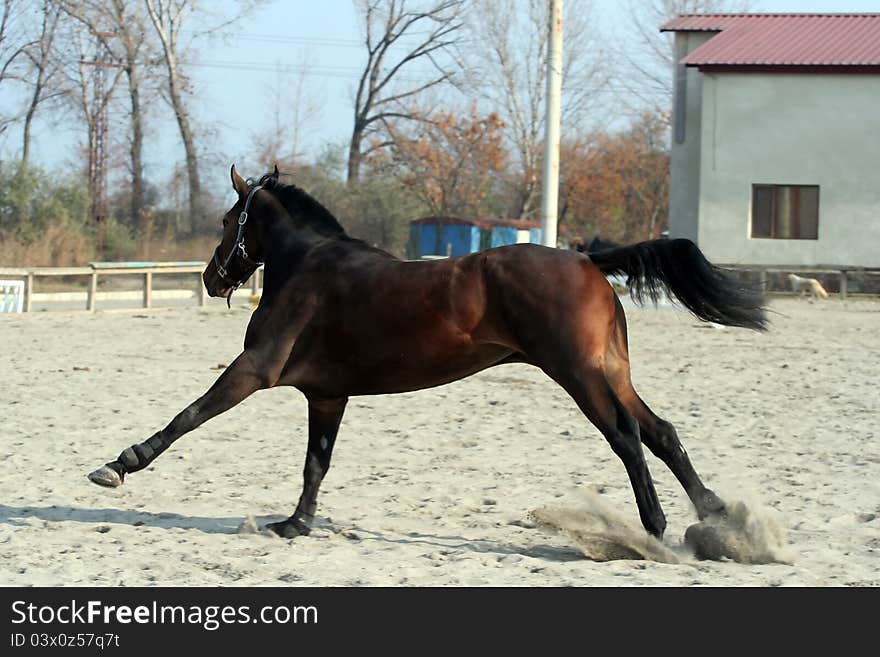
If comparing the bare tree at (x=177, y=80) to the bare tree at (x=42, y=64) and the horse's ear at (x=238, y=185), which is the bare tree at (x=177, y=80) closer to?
the bare tree at (x=42, y=64)

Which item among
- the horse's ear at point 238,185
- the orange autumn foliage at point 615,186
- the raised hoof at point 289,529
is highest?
the orange autumn foliage at point 615,186

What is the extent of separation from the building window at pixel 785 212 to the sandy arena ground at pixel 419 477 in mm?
16882

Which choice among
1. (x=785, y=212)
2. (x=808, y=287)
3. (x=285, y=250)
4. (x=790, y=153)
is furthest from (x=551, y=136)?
(x=785, y=212)

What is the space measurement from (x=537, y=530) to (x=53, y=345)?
10350 mm

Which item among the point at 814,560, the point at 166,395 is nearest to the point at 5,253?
the point at 166,395

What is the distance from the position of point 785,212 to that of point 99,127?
23.3m

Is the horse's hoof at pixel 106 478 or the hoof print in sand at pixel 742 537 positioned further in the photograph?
the horse's hoof at pixel 106 478

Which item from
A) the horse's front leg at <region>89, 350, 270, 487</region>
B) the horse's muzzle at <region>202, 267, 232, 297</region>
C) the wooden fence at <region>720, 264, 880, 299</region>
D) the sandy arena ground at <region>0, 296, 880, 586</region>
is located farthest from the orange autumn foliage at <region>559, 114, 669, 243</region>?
the horse's front leg at <region>89, 350, 270, 487</region>

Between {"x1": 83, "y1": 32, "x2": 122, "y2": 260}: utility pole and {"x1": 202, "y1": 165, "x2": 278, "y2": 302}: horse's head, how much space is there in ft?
113

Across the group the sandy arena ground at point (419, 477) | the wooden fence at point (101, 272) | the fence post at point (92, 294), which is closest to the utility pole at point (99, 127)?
the wooden fence at point (101, 272)

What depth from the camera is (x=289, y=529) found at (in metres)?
6.22

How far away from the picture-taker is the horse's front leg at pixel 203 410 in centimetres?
600

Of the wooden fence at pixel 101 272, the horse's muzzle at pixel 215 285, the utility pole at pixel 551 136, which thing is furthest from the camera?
the wooden fence at pixel 101 272

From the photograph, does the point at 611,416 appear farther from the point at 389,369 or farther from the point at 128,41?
the point at 128,41
